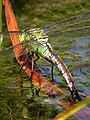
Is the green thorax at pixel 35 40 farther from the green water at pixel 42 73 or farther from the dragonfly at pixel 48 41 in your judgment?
the green water at pixel 42 73

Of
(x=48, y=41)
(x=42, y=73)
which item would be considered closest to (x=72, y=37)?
(x=42, y=73)

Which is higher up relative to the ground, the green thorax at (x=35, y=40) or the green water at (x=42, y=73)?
the green thorax at (x=35, y=40)

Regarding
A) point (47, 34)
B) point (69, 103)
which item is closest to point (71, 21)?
point (47, 34)

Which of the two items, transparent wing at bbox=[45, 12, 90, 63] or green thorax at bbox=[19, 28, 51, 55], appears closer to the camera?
green thorax at bbox=[19, 28, 51, 55]

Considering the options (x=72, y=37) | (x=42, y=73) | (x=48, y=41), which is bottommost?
(x=42, y=73)

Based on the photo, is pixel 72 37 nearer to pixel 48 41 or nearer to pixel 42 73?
pixel 42 73

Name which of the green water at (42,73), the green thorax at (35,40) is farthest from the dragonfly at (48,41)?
the green water at (42,73)

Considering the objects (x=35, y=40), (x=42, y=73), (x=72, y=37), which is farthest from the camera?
(x=72, y=37)

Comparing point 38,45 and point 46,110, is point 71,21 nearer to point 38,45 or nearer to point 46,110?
point 38,45

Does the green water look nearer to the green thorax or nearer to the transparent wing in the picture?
the transparent wing

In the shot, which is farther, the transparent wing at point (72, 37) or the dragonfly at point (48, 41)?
the transparent wing at point (72, 37)

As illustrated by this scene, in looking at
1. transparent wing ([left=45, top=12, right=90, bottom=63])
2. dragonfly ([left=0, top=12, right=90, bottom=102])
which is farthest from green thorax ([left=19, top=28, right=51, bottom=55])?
transparent wing ([left=45, top=12, right=90, bottom=63])

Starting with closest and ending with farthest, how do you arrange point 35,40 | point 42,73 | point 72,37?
point 35,40, point 42,73, point 72,37
